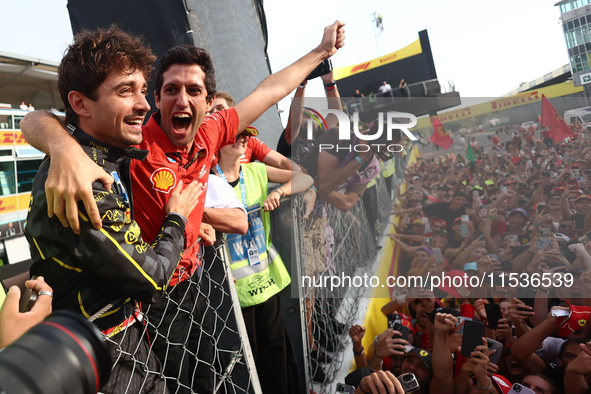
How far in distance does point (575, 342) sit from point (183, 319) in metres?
2.67

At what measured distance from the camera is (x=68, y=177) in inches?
38.3

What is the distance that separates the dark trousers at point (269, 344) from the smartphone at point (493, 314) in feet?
5.63

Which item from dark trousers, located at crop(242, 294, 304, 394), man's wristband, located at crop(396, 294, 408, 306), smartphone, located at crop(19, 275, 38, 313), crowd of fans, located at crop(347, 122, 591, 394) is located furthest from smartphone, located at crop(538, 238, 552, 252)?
smartphone, located at crop(19, 275, 38, 313)

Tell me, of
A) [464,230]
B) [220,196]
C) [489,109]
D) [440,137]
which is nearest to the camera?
[220,196]

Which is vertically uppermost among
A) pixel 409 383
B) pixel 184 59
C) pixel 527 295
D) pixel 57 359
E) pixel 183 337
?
pixel 184 59

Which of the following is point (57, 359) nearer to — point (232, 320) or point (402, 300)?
point (232, 320)

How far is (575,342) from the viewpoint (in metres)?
2.52

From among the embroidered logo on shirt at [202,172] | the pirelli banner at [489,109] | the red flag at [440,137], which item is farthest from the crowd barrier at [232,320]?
the pirelli banner at [489,109]

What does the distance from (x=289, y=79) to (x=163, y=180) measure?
38.7 inches

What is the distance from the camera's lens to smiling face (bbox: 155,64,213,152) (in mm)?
1774

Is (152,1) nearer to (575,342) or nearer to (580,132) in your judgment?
(575,342)

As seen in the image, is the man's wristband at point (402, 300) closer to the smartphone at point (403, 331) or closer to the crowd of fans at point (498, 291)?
the crowd of fans at point (498, 291)

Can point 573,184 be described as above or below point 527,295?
above

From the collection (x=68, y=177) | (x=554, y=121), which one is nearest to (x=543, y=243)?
(x=554, y=121)
